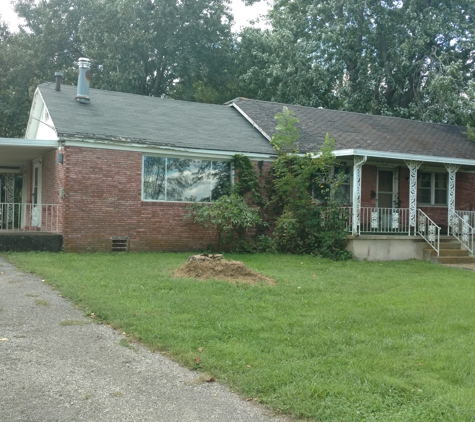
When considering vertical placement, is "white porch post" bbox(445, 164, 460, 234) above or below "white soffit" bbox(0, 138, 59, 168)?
below

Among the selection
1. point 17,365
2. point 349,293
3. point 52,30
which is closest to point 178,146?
point 349,293

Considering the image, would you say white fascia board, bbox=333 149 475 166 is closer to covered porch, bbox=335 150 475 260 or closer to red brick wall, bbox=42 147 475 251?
covered porch, bbox=335 150 475 260

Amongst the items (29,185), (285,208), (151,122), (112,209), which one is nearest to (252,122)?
(151,122)

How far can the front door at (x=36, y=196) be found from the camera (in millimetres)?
15454

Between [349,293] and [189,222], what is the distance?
7008 millimetres

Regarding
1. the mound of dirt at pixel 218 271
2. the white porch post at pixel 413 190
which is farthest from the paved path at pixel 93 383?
the white porch post at pixel 413 190

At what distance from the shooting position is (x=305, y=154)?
1557 centimetres

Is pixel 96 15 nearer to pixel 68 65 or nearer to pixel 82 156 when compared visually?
pixel 68 65

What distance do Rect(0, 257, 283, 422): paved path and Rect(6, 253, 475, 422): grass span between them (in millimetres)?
265

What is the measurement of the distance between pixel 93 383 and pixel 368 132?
53.4 ft

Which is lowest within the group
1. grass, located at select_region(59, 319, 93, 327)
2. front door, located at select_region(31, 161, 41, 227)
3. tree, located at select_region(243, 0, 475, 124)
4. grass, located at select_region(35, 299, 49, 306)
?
grass, located at select_region(59, 319, 93, 327)

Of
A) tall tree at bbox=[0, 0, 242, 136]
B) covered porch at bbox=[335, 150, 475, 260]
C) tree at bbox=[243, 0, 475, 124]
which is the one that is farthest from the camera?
tall tree at bbox=[0, 0, 242, 136]

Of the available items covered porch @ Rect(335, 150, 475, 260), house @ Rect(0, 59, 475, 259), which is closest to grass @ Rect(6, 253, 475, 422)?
house @ Rect(0, 59, 475, 259)

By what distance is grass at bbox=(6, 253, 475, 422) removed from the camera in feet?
14.1
